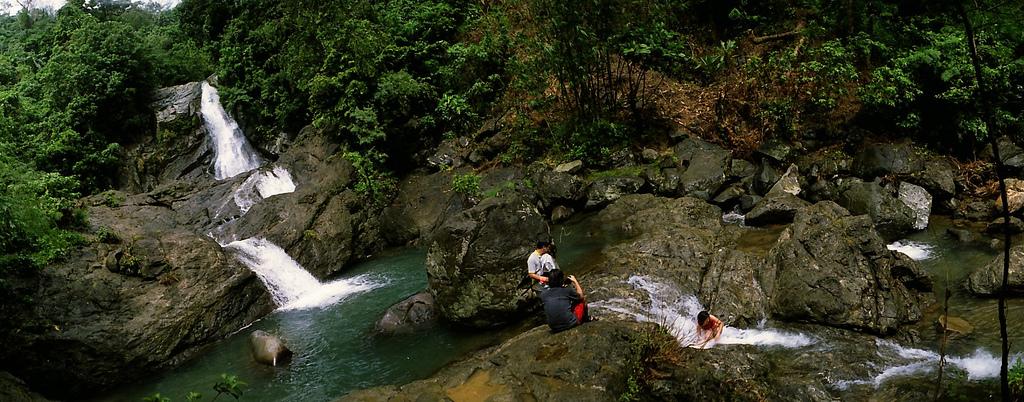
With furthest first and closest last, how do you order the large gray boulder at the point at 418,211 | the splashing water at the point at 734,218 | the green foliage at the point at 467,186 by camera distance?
the green foliage at the point at 467,186
the large gray boulder at the point at 418,211
the splashing water at the point at 734,218

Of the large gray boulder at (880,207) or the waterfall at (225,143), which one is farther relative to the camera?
the waterfall at (225,143)

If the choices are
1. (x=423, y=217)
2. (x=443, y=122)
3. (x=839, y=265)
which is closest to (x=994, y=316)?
(x=839, y=265)

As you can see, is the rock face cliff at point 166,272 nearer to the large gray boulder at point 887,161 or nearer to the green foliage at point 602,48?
the green foliage at point 602,48

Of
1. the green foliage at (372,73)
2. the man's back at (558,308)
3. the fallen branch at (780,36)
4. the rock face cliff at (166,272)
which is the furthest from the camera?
the green foliage at (372,73)

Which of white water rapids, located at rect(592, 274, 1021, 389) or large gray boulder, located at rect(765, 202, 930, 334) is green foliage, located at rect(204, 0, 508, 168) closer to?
white water rapids, located at rect(592, 274, 1021, 389)

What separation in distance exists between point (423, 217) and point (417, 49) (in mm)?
7026

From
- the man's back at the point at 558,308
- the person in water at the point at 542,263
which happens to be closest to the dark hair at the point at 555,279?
the man's back at the point at 558,308

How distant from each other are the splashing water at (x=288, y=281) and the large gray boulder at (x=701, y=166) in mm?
8397

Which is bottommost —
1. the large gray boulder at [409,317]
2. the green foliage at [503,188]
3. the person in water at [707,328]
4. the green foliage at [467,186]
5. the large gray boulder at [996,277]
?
the large gray boulder at [996,277]

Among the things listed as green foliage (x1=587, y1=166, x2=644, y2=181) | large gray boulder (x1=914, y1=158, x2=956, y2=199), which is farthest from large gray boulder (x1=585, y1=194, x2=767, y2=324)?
large gray boulder (x1=914, y1=158, x2=956, y2=199)

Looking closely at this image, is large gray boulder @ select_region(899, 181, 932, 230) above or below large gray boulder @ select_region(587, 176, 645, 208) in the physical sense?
below

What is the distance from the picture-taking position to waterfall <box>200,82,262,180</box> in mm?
22312

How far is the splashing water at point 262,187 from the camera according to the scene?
688 inches

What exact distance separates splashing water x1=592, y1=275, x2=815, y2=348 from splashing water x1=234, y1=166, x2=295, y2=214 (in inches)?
477
